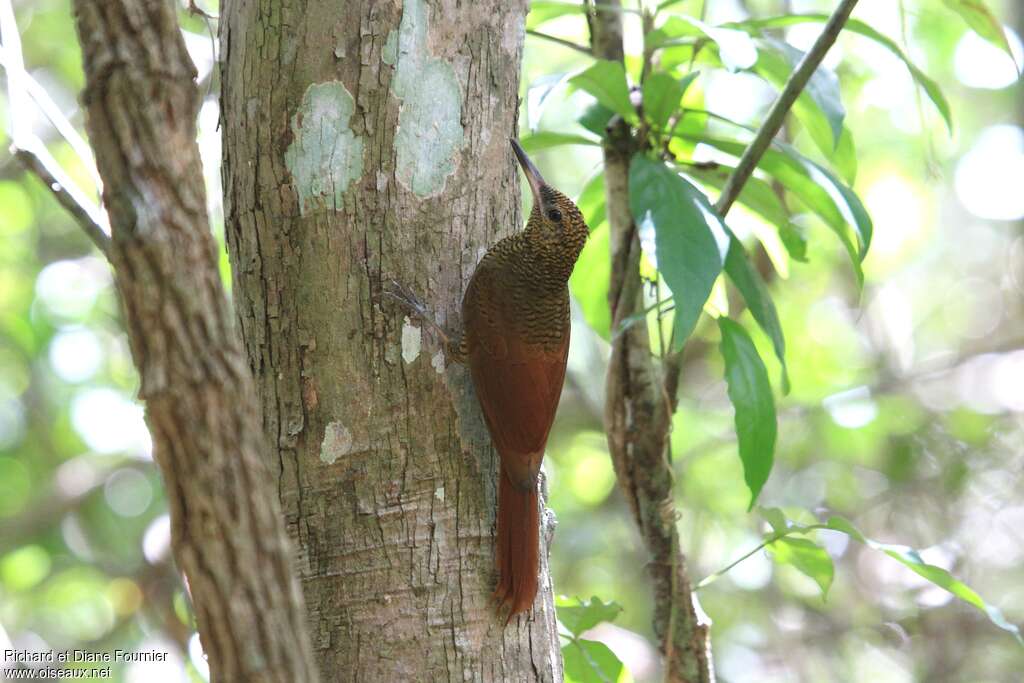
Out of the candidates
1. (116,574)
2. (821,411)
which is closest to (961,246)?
(821,411)

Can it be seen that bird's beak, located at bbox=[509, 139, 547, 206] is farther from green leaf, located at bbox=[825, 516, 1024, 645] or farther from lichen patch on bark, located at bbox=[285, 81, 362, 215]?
green leaf, located at bbox=[825, 516, 1024, 645]

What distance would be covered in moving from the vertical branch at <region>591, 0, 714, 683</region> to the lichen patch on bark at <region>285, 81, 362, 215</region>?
79cm

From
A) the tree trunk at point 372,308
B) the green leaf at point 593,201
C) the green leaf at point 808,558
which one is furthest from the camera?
the green leaf at point 593,201

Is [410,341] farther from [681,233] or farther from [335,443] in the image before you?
[681,233]

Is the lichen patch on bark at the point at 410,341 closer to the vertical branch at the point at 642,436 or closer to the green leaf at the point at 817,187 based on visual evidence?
the vertical branch at the point at 642,436

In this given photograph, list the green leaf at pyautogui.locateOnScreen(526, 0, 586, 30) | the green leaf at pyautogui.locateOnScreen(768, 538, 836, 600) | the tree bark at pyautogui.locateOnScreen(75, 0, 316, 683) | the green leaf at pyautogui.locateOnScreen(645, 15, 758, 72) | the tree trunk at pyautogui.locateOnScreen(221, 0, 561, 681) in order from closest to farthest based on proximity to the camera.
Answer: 1. the tree bark at pyautogui.locateOnScreen(75, 0, 316, 683)
2. the tree trunk at pyautogui.locateOnScreen(221, 0, 561, 681)
3. the green leaf at pyautogui.locateOnScreen(645, 15, 758, 72)
4. the green leaf at pyautogui.locateOnScreen(768, 538, 836, 600)
5. the green leaf at pyautogui.locateOnScreen(526, 0, 586, 30)

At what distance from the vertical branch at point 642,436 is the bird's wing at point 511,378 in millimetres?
193

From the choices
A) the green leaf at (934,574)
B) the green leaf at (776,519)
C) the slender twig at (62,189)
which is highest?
the slender twig at (62,189)

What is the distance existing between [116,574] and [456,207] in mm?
3192

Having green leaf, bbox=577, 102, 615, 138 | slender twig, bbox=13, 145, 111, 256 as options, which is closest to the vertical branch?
green leaf, bbox=577, 102, 615, 138

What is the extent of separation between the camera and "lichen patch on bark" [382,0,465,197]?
6.13 ft

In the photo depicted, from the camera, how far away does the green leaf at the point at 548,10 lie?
2492mm

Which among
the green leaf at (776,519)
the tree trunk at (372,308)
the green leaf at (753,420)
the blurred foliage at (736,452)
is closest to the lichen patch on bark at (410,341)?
the tree trunk at (372,308)

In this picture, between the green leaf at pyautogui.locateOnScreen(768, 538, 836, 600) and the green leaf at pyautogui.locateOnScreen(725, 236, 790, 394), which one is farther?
the green leaf at pyautogui.locateOnScreen(768, 538, 836, 600)
